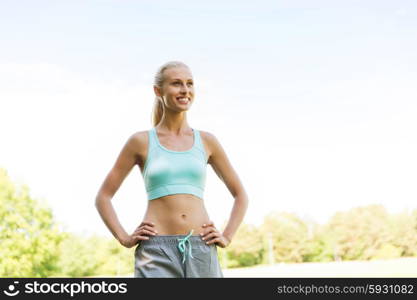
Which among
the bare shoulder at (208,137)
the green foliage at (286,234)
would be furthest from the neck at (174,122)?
the green foliage at (286,234)

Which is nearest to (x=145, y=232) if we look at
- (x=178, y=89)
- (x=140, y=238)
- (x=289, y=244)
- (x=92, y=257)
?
(x=140, y=238)

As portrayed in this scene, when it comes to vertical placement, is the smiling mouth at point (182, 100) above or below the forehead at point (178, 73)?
below

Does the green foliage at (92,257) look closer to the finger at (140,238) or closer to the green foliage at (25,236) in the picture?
the green foliage at (25,236)

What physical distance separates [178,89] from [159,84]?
0.15 m

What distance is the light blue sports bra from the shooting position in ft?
10.5

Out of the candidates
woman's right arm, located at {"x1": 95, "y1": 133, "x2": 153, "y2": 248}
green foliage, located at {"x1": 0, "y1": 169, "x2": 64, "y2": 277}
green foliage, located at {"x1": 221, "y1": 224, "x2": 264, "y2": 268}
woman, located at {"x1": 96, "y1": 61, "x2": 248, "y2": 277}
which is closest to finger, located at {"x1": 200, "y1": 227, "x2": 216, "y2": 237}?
woman, located at {"x1": 96, "y1": 61, "x2": 248, "y2": 277}

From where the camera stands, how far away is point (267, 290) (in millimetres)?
3279

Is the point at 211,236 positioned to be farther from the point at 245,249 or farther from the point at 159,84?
the point at 245,249

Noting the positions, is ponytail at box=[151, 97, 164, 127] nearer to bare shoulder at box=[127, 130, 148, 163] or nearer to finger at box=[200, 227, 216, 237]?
bare shoulder at box=[127, 130, 148, 163]

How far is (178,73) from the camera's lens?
3342 mm

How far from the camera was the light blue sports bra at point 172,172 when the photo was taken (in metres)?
3.20

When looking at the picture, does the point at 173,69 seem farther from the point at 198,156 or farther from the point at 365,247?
the point at 365,247

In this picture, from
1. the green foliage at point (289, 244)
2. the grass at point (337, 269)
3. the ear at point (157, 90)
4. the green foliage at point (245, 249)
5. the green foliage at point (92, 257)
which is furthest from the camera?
the green foliage at point (245, 249)

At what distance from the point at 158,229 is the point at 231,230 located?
0.45 m
